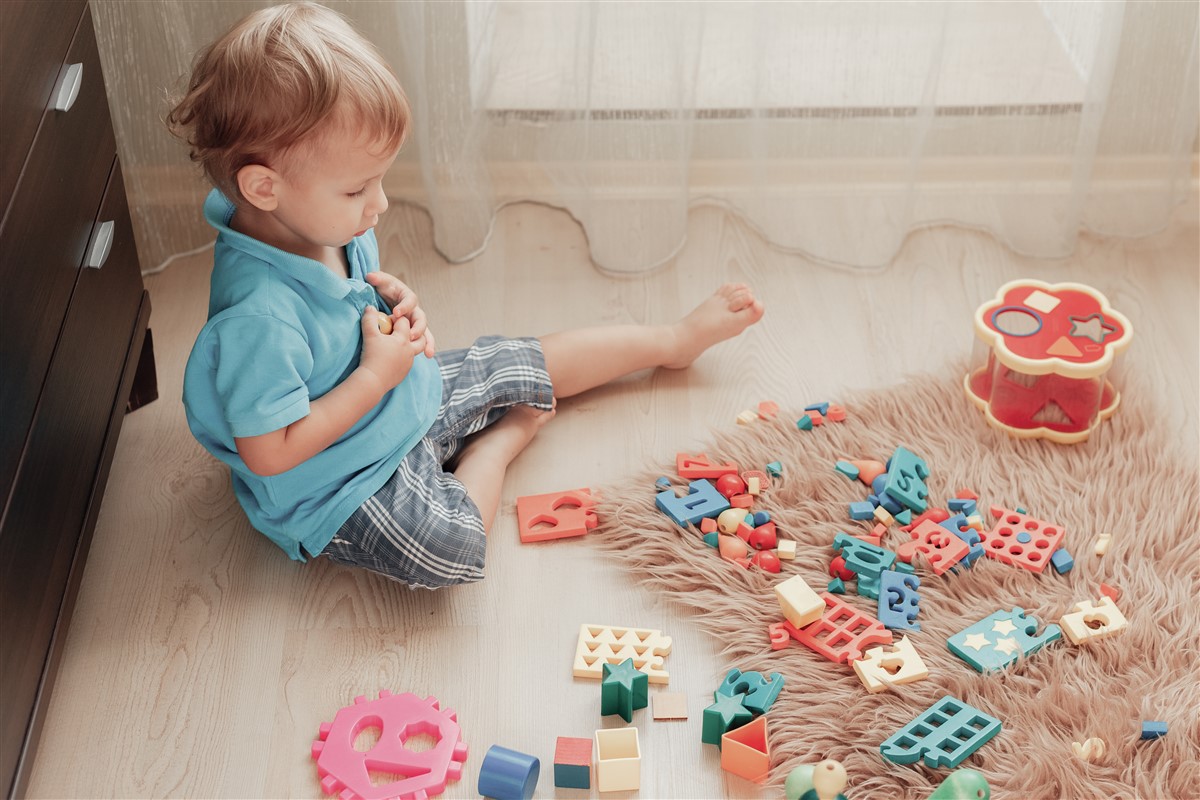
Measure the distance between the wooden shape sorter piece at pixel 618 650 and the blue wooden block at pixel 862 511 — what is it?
271mm

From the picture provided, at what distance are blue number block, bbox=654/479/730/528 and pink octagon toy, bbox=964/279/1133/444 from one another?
0.38 m

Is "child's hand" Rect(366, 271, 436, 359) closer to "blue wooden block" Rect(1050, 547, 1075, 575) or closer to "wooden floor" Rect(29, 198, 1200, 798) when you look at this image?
"wooden floor" Rect(29, 198, 1200, 798)

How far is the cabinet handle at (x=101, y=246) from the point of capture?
4.20ft

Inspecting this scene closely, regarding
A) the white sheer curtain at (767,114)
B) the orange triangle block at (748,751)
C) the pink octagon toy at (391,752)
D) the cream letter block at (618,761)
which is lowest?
the pink octagon toy at (391,752)

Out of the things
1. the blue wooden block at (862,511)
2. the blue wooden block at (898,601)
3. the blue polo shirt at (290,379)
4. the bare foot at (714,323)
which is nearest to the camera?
the blue polo shirt at (290,379)

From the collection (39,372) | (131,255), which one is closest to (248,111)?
(39,372)

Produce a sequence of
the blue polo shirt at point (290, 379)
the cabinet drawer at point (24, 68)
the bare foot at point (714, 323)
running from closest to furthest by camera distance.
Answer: the cabinet drawer at point (24, 68) → the blue polo shirt at point (290, 379) → the bare foot at point (714, 323)

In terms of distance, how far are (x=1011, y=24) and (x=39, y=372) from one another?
1.29 metres

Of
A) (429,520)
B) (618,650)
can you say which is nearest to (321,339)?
(429,520)

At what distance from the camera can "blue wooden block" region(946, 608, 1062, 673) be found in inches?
48.1

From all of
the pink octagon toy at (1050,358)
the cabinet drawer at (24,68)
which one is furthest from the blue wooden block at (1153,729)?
the cabinet drawer at (24,68)

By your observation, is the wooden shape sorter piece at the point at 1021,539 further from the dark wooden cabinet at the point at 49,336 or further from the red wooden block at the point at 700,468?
the dark wooden cabinet at the point at 49,336

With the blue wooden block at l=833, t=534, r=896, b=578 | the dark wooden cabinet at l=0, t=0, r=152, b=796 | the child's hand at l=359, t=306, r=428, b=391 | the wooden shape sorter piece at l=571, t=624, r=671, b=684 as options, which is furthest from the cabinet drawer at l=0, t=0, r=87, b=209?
the blue wooden block at l=833, t=534, r=896, b=578

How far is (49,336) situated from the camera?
1169 millimetres
